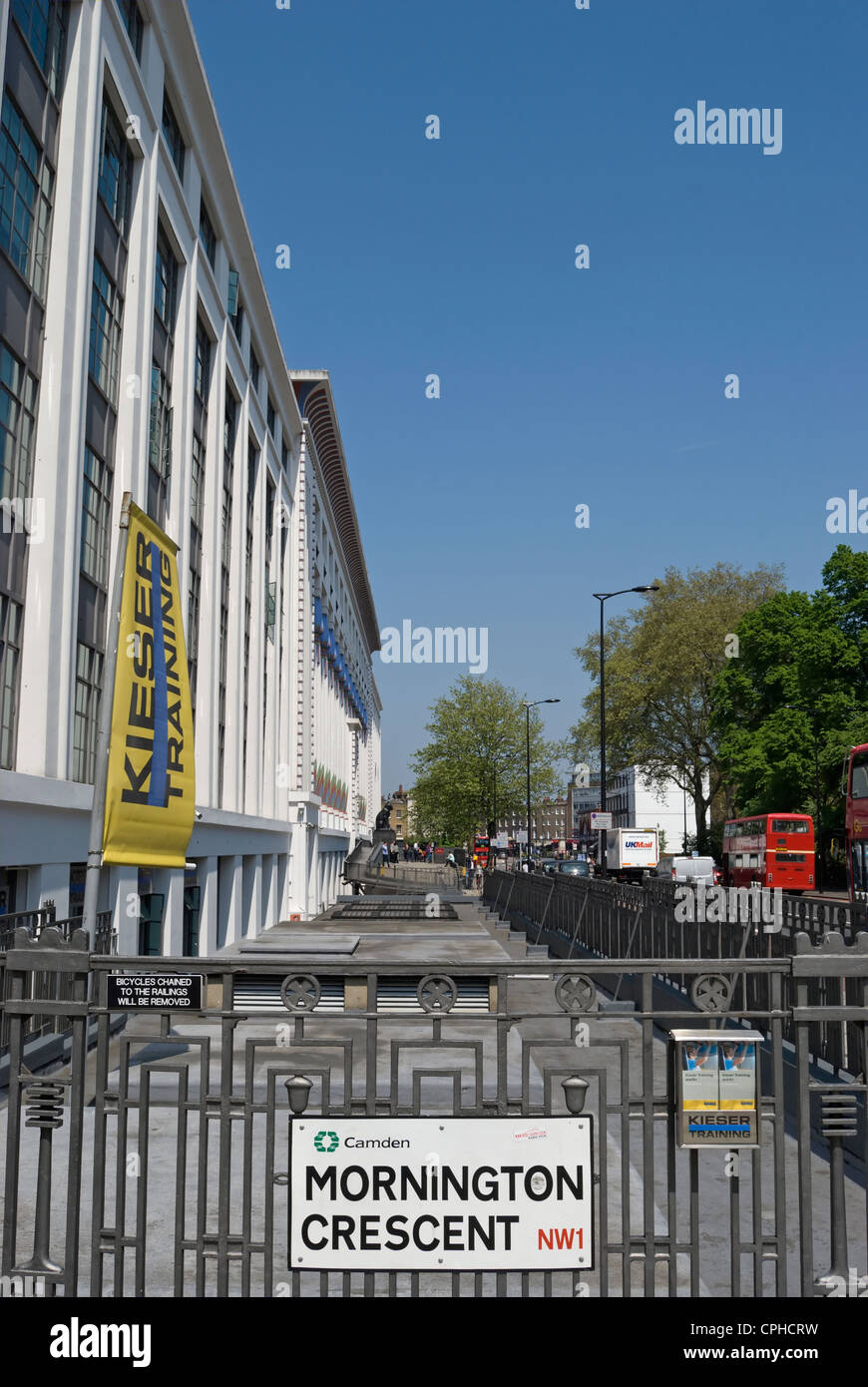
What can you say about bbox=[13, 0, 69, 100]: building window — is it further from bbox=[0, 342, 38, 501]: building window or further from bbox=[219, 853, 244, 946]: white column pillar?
bbox=[219, 853, 244, 946]: white column pillar

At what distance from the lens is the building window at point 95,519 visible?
1748 cm

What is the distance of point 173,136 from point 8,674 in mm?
13925

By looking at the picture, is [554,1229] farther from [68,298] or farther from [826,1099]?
[68,298]

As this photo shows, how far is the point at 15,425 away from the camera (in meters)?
14.5

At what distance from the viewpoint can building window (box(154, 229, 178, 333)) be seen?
22031 millimetres

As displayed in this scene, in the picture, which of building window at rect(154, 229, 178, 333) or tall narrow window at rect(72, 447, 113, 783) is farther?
building window at rect(154, 229, 178, 333)

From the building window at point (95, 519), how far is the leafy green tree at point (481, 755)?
7184 centimetres

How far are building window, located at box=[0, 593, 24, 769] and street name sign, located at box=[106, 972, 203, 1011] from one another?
33.8 ft

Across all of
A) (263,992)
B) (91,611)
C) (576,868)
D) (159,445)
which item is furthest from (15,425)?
(576,868)

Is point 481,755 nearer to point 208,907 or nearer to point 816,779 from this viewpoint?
point 816,779

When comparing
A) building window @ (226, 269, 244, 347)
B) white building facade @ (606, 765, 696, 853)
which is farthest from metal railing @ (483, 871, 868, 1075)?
white building facade @ (606, 765, 696, 853)

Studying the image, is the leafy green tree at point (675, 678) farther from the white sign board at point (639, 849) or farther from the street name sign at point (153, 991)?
the street name sign at point (153, 991)
